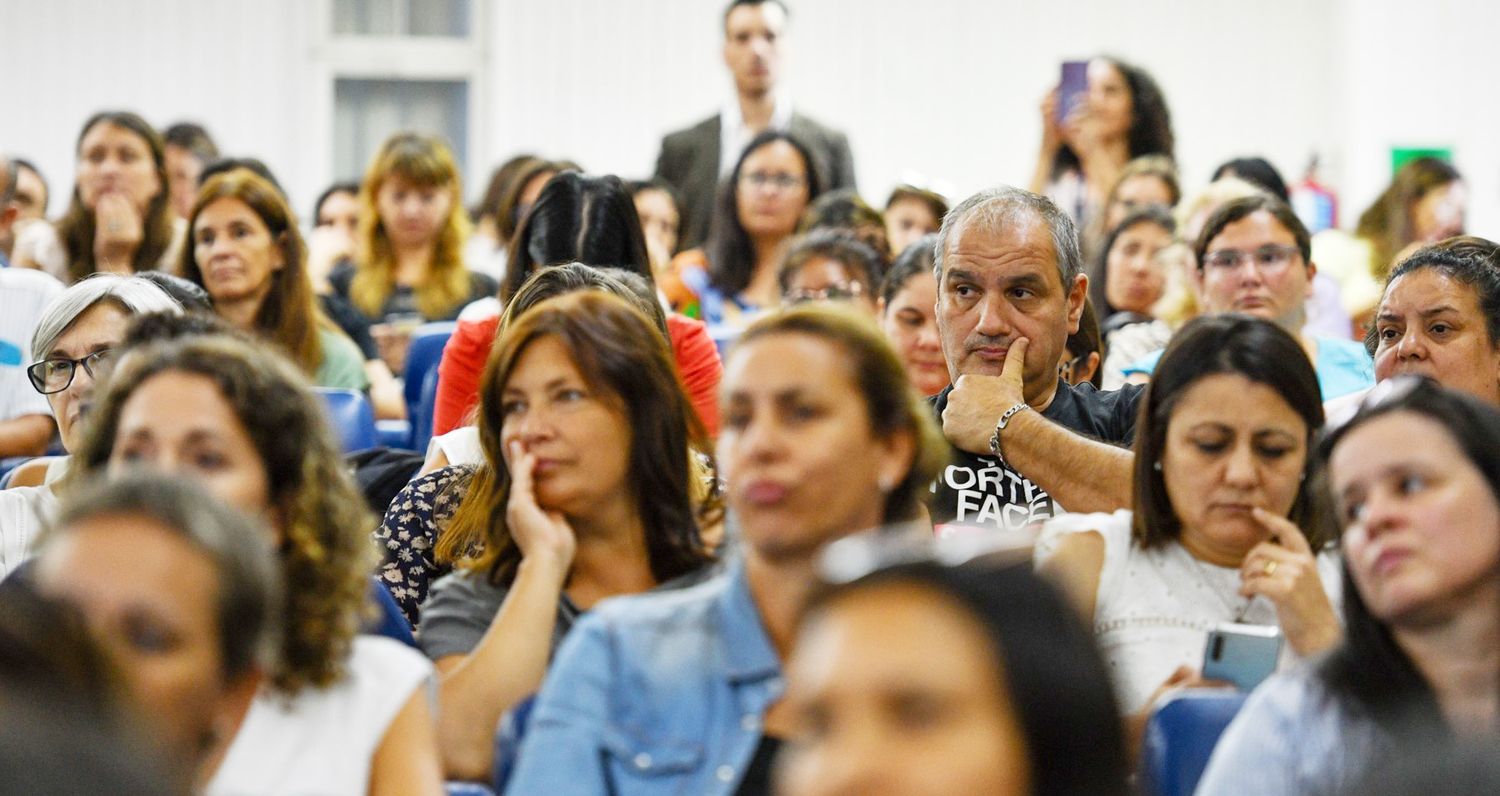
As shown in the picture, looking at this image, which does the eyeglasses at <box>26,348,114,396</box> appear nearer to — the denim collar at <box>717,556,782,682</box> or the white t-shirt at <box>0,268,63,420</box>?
the white t-shirt at <box>0,268,63,420</box>

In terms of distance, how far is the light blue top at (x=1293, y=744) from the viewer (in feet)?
5.43

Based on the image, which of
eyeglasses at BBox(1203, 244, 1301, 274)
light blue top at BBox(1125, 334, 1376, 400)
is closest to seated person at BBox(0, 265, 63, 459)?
light blue top at BBox(1125, 334, 1376, 400)

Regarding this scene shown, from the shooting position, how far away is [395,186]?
496 centimetres

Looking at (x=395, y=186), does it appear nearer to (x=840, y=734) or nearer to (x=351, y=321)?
(x=351, y=321)

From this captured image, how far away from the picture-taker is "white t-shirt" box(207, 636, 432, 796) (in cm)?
170

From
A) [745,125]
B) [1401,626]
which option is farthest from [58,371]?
[745,125]

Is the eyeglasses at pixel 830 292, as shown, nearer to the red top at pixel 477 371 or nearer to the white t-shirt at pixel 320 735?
the red top at pixel 477 371

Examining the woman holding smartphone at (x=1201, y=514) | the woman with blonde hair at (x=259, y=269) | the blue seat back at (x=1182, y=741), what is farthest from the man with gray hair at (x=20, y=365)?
the blue seat back at (x=1182, y=741)

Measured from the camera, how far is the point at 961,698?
1196 millimetres

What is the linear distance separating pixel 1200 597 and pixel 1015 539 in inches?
19.8

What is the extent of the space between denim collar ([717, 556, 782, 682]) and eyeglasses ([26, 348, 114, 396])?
1.34 m

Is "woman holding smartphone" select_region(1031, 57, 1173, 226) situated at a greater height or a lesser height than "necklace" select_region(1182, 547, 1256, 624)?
greater

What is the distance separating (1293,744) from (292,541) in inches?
37.8

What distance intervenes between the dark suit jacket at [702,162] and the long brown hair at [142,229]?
1549mm
